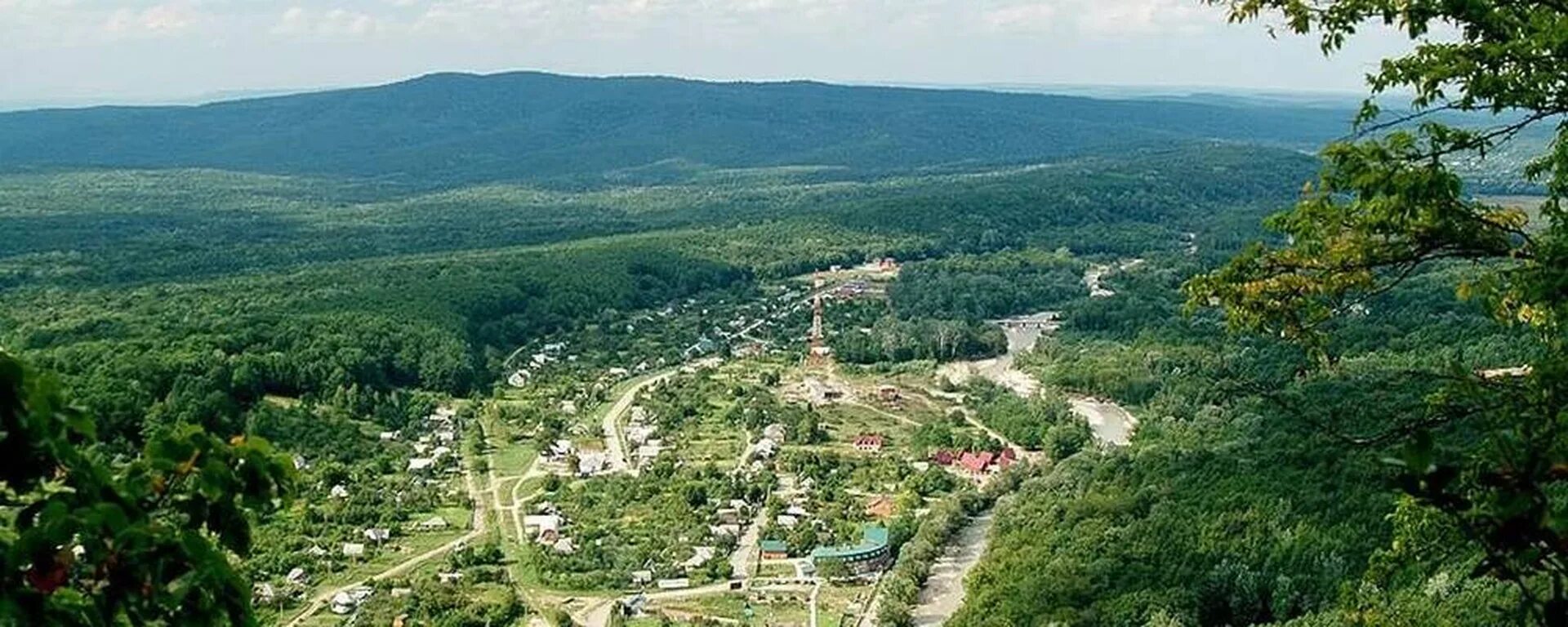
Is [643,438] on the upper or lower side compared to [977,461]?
lower

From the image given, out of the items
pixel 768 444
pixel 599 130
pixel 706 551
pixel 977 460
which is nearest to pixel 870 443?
pixel 768 444

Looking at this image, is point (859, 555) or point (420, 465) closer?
point (859, 555)

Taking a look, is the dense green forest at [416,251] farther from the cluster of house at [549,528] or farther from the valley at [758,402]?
the cluster of house at [549,528]

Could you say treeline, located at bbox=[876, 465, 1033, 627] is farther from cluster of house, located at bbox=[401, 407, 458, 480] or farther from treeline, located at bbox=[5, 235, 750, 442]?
treeline, located at bbox=[5, 235, 750, 442]

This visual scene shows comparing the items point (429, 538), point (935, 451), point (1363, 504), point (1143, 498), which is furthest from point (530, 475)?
point (1363, 504)

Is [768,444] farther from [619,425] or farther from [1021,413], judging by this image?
[1021,413]

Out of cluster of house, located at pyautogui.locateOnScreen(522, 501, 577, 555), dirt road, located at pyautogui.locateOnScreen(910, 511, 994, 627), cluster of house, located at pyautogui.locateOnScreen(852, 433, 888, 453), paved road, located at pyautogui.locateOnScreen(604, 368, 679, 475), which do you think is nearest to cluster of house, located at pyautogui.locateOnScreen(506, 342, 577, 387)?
paved road, located at pyautogui.locateOnScreen(604, 368, 679, 475)
